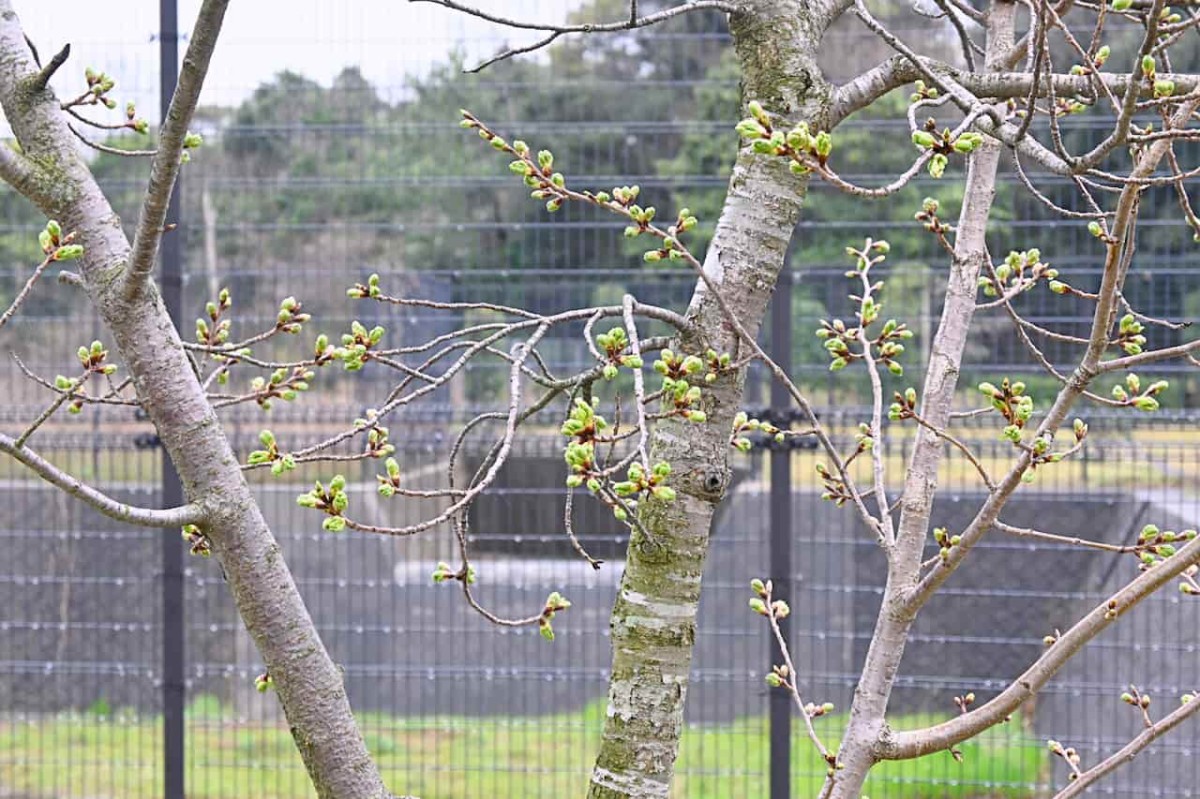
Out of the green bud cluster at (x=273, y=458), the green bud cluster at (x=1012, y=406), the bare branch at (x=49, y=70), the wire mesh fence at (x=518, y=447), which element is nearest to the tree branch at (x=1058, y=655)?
the green bud cluster at (x=1012, y=406)

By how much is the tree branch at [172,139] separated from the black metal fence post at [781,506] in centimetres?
221

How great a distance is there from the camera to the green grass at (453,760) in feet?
12.4

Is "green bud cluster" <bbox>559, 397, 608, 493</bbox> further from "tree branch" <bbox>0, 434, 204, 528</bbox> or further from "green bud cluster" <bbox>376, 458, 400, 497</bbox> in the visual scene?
"tree branch" <bbox>0, 434, 204, 528</bbox>

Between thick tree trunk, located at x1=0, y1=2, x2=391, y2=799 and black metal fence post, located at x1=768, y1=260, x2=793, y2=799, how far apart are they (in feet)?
6.75

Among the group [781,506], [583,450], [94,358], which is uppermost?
[94,358]

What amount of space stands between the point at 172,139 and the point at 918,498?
3.21 feet

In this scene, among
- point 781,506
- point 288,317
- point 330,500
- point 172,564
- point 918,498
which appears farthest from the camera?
point 172,564

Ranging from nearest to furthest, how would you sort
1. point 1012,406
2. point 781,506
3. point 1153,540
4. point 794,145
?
point 794,145 → point 1012,406 → point 1153,540 → point 781,506

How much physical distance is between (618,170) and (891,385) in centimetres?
105

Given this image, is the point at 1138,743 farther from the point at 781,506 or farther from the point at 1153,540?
the point at 781,506

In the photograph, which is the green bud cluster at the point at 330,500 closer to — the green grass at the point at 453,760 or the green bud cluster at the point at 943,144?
the green bud cluster at the point at 943,144

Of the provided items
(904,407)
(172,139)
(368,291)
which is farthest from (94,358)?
(904,407)

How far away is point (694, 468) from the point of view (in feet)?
5.10

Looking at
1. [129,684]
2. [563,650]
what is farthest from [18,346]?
[563,650]
